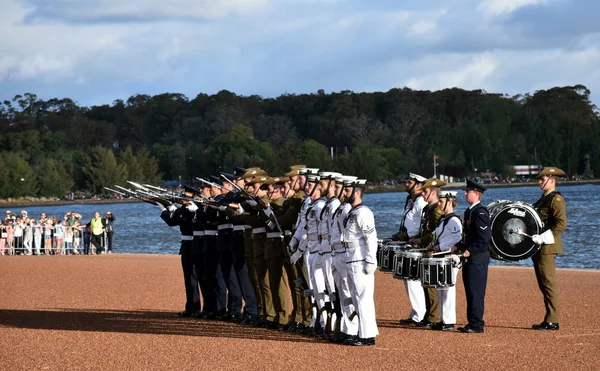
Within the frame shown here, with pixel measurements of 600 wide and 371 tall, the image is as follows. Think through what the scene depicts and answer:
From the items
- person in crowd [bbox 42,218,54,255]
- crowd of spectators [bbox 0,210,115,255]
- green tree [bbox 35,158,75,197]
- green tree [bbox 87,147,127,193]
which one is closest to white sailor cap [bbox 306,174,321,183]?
crowd of spectators [bbox 0,210,115,255]

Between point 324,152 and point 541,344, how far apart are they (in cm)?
15289

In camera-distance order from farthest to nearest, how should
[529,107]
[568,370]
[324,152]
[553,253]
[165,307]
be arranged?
[529,107] → [324,152] → [165,307] → [553,253] → [568,370]

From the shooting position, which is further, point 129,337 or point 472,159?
point 472,159

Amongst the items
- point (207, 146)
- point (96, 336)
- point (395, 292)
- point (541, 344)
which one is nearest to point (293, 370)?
point (541, 344)

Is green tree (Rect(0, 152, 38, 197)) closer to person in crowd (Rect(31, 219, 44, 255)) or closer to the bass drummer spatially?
person in crowd (Rect(31, 219, 44, 255))

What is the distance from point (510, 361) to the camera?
12008 millimetres

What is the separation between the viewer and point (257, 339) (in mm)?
14328

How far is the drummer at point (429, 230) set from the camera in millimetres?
15297

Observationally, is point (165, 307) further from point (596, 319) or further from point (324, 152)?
point (324, 152)

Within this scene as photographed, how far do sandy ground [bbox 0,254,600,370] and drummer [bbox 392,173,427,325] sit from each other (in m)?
0.41

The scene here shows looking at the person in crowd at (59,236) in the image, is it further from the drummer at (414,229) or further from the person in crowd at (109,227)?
the drummer at (414,229)

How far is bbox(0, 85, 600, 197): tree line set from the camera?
531 ft

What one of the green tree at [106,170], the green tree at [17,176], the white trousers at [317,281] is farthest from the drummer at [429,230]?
the green tree at [17,176]

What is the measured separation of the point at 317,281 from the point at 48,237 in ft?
91.3
